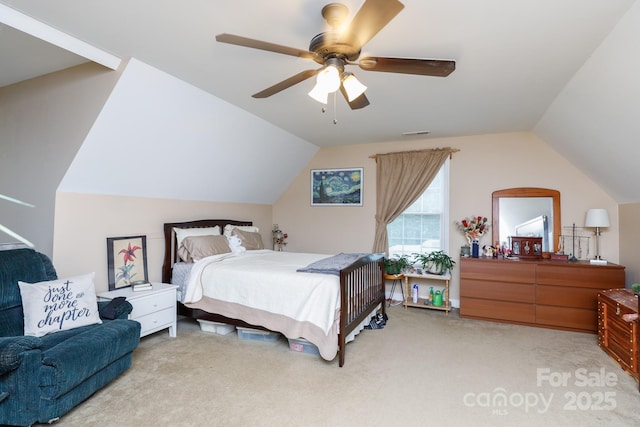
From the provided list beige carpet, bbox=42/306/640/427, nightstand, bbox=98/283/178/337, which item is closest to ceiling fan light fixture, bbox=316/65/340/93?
beige carpet, bbox=42/306/640/427

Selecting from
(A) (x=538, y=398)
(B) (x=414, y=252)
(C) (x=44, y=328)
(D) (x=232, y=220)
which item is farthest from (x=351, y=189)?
(C) (x=44, y=328)

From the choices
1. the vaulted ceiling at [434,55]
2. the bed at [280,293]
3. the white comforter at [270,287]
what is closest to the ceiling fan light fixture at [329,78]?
the vaulted ceiling at [434,55]

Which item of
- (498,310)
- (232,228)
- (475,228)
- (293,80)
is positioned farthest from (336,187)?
(293,80)

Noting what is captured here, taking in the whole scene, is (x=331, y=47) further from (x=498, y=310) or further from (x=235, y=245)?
(x=498, y=310)

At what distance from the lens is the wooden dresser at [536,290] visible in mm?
3648

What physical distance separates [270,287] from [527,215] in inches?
140

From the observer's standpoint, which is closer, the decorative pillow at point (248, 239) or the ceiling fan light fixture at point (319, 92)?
the ceiling fan light fixture at point (319, 92)

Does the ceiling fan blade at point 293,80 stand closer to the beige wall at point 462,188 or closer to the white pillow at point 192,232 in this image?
the white pillow at point 192,232

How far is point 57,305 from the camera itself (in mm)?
2400

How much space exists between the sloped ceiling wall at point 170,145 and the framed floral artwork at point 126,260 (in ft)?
1.72

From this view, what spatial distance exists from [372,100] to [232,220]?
2.82 metres

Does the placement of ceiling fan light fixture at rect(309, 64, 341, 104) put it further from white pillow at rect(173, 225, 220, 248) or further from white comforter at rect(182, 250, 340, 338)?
white pillow at rect(173, 225, 220, 248)

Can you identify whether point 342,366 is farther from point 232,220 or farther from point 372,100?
point 232,220

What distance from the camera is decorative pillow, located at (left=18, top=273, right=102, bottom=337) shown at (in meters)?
2.30
